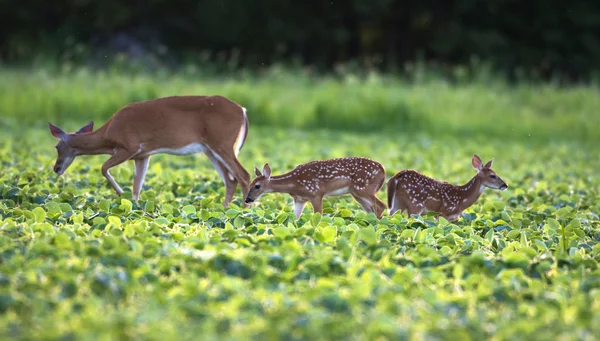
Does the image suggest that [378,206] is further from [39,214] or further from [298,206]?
[39,214]

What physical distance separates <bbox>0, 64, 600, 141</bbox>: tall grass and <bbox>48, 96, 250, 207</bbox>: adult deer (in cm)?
872

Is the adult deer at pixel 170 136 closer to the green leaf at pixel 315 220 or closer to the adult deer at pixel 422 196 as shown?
the adult deer at pixel 422 196

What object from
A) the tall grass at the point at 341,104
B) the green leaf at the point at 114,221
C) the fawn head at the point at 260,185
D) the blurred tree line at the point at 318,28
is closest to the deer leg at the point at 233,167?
the fawn head at the point at 260,185

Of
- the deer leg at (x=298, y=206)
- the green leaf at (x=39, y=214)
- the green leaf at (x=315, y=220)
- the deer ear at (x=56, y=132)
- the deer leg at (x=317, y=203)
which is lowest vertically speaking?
the deer leg at (x=298, y=206)

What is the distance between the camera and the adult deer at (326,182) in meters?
7.79

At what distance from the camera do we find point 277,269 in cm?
540

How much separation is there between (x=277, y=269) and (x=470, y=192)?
3.13 m

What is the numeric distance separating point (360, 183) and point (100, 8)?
22.8 m

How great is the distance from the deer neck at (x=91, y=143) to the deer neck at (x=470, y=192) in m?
3.00

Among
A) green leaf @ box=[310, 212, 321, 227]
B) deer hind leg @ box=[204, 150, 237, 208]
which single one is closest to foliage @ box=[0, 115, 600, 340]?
green leaf @ box=[310, 212, 321, 227]

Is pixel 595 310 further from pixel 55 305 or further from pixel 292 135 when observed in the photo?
pixel 292 135

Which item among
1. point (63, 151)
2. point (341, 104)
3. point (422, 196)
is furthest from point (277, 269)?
point (341, 104)

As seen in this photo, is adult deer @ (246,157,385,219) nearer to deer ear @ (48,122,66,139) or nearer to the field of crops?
the field of crops

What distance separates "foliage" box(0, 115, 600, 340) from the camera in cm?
436
